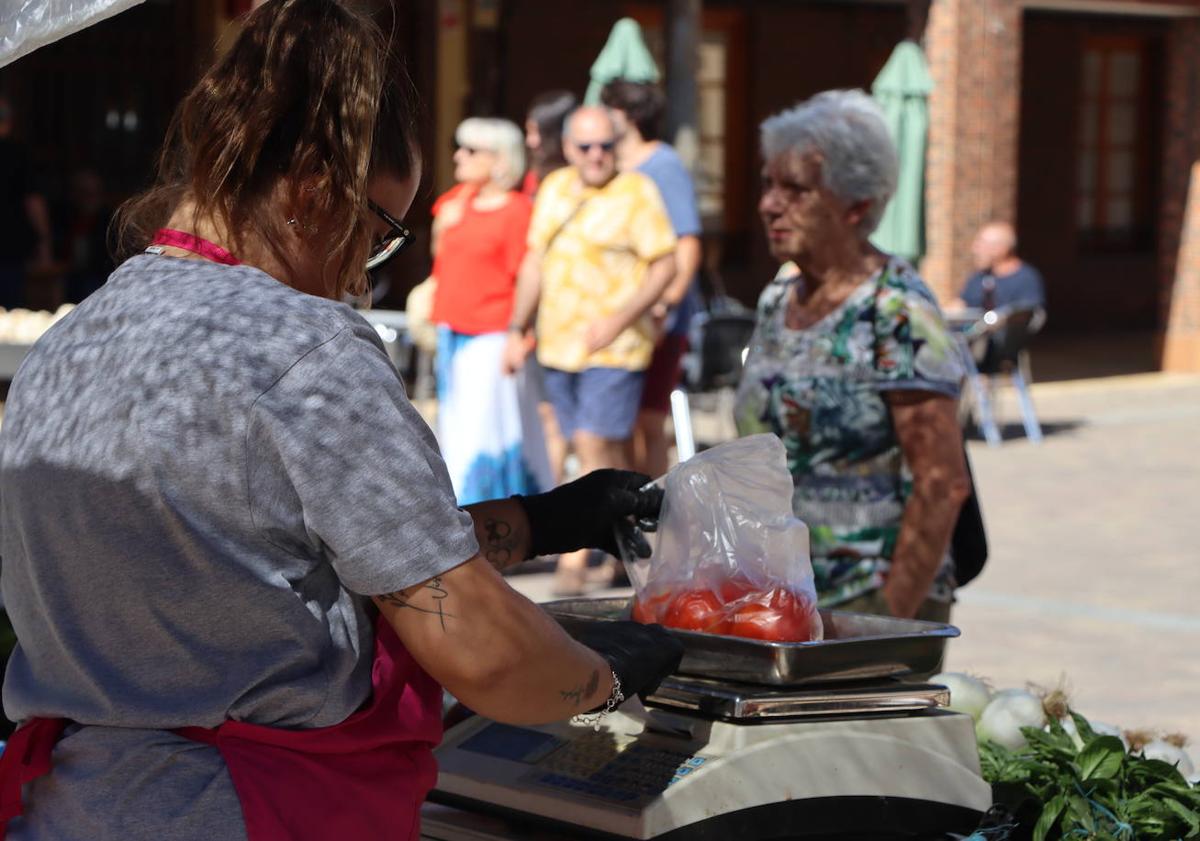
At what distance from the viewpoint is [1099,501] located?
9.48 meters

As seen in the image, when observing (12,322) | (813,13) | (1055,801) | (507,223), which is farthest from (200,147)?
(813,13)

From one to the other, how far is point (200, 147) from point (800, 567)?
0.93m

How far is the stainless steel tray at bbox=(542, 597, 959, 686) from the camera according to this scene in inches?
79.6

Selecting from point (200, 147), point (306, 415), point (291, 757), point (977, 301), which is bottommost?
point (977, 301)

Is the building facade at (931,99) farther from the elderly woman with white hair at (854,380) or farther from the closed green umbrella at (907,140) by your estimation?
the elderly woman with white hair at (854,380)

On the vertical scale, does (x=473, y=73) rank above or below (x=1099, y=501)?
above

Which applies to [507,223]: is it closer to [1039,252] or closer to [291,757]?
[291,757]

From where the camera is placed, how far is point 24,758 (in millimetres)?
1719

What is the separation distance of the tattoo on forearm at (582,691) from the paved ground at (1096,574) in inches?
76.3

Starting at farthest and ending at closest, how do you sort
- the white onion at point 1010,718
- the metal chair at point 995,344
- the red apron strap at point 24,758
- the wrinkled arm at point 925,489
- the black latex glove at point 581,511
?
the metal chair at point 995,344
the wrinkled arm at point 925,489
the white onion at point 1010,718
the black latex glove at point 581,511
the red apron strap at point 24,758

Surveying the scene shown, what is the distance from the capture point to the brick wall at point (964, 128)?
14.5m

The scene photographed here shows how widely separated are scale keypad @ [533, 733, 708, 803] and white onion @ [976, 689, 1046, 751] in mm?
757

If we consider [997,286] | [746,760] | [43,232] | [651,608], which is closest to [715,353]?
[997,286]

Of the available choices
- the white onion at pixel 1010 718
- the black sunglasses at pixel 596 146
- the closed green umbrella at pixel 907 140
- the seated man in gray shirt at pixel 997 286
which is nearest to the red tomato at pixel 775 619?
the white onion at pixel 1010 718
